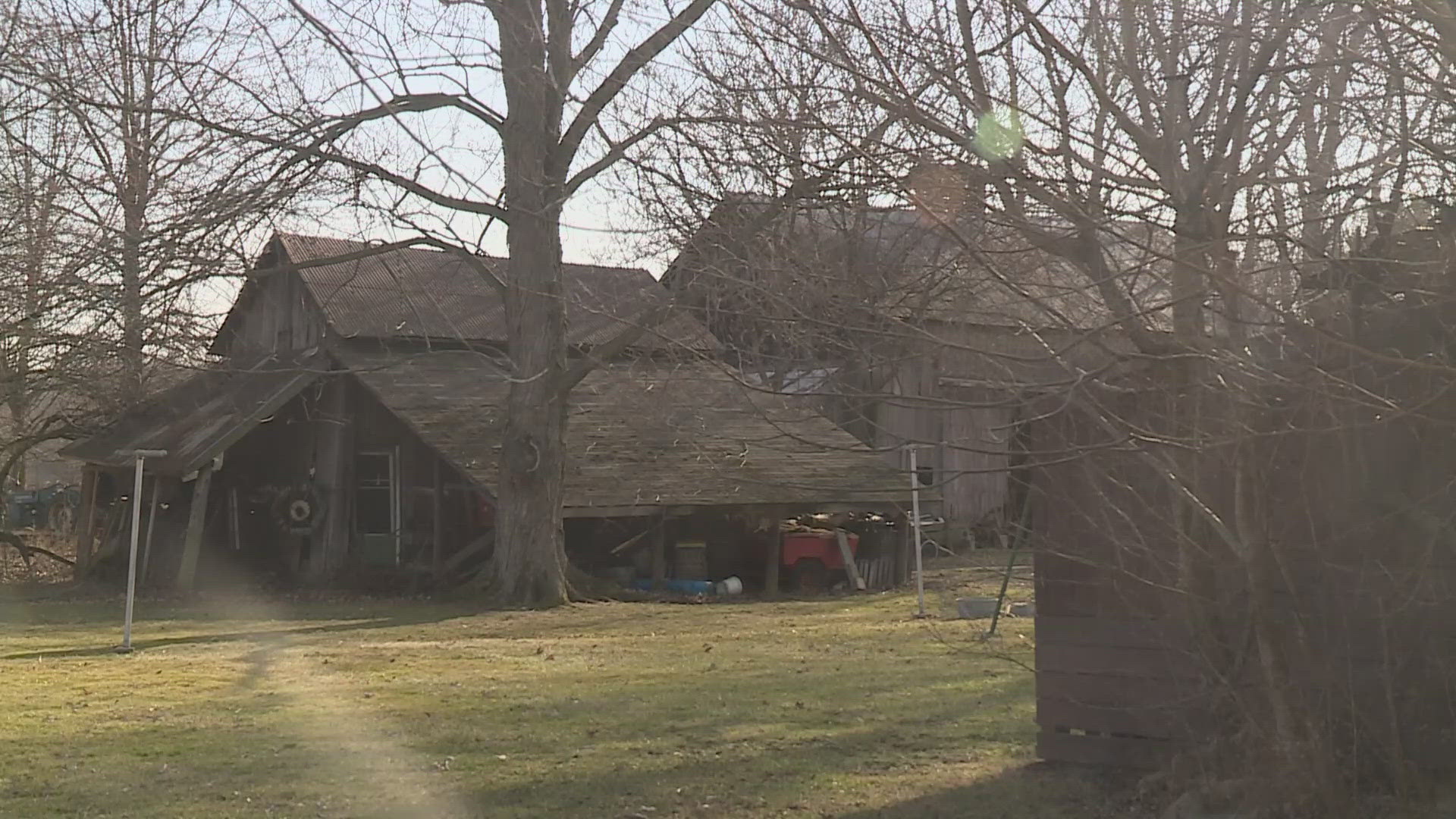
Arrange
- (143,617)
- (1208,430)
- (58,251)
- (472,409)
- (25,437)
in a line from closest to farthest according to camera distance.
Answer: (1208,430), (58,251), (143,617), (472,409), (25,437)

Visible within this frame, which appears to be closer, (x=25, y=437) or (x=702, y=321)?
(x=702, y=321)

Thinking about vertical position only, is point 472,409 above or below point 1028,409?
above

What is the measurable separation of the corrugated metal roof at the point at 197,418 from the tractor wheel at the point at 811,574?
25.7ft

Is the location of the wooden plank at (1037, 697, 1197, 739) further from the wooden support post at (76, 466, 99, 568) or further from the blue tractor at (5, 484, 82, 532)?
the blue tractor at (5, 484, 82, 532)

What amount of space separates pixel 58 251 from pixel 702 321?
740 centimetres

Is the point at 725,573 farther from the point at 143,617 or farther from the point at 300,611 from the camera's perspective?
the point at 143,617

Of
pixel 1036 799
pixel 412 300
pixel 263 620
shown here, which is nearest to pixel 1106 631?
pixel 1036 799

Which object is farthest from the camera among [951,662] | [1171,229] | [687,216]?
[951,662]

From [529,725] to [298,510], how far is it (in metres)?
17.1

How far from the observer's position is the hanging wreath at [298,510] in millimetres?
27038

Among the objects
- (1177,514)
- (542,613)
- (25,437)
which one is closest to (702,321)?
(1177,514)

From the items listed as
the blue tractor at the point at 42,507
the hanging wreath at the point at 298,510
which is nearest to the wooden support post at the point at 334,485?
the hanging wreath at the point at 298,510

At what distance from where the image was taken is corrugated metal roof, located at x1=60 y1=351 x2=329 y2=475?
2442cm

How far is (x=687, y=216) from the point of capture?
6.45 m
